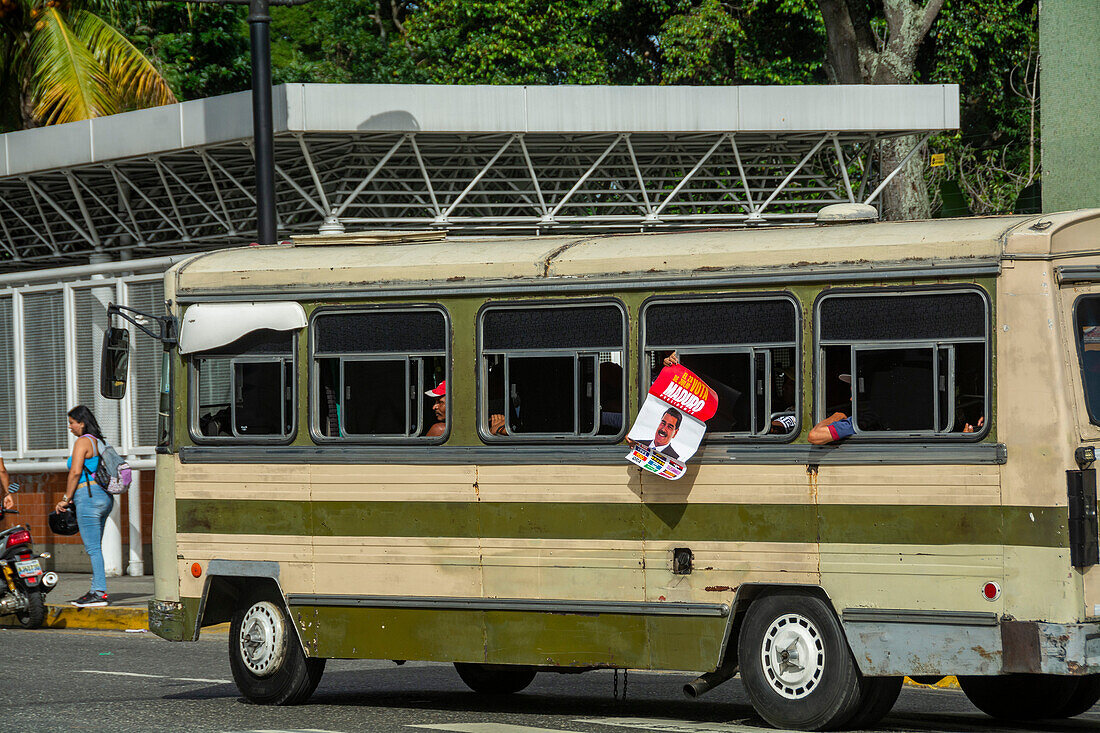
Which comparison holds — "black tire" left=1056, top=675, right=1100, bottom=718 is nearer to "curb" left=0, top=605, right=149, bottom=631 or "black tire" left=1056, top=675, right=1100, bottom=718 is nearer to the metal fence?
"curb" left=0, top=605, right=149, bottom=631

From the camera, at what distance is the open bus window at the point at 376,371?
9844mm

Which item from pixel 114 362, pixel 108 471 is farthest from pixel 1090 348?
pixel 108 471

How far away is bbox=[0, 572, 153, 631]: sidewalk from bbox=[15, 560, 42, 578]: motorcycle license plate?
0.62 m

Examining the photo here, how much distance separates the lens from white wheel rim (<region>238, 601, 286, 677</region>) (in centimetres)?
1035

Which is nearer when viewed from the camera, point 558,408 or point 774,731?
point 774,731

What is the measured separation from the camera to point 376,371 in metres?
9.99

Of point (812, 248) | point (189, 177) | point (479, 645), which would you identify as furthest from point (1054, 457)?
point (189, 177)

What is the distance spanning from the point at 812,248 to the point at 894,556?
1695 millimetres

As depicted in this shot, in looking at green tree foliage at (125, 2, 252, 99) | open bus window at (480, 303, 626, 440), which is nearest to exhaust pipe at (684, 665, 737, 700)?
open bus window at (480, 303, 626, 440)

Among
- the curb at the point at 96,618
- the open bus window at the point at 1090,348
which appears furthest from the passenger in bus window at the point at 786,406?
the curb at the point at 96,618

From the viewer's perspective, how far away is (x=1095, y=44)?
15.7 meters

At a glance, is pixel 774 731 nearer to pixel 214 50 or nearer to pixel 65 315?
pixel 65 315

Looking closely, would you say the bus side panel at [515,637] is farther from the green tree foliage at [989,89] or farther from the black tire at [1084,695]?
the green tree foliage at [989,89]

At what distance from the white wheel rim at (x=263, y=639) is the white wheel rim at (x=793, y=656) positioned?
321 cm
